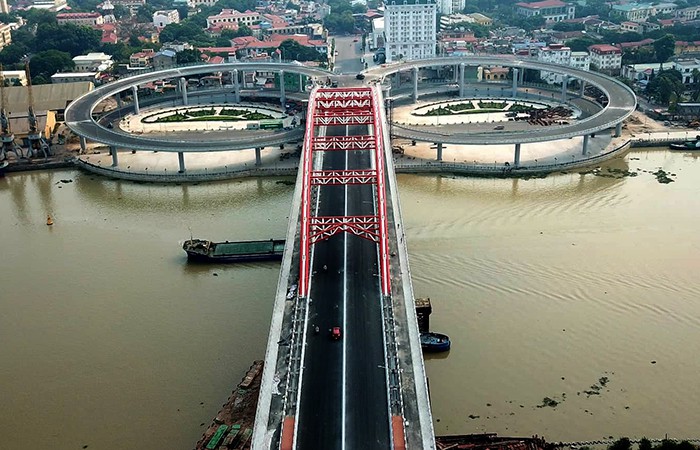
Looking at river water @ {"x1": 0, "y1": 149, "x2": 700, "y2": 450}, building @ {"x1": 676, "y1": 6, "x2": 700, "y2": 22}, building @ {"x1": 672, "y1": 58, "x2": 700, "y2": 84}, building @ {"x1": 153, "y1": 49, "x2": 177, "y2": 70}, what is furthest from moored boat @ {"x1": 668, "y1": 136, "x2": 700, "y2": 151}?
building @ {"x1": 676, "y1": 6, "x2": 700, "y2": 22}

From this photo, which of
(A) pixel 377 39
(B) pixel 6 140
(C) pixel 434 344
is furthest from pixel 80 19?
(C) pixel 434 344

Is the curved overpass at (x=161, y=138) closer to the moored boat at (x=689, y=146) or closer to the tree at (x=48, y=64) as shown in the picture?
the tree at (x=48, y=64)

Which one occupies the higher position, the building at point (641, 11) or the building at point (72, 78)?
the building at point (641, 11)

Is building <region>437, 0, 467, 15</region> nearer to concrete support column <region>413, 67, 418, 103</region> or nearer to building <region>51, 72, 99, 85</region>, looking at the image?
concrete support column <region>413, 67, 418, 103</region>

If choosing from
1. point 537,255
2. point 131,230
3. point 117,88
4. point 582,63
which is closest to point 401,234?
point 537,255

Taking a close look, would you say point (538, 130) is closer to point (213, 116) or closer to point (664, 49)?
point (213, 116)

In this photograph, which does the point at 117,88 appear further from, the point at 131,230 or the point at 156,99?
the point at 131,230

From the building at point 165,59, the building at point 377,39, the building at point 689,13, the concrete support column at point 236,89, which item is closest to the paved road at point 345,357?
the concrete support column at point 236,89
